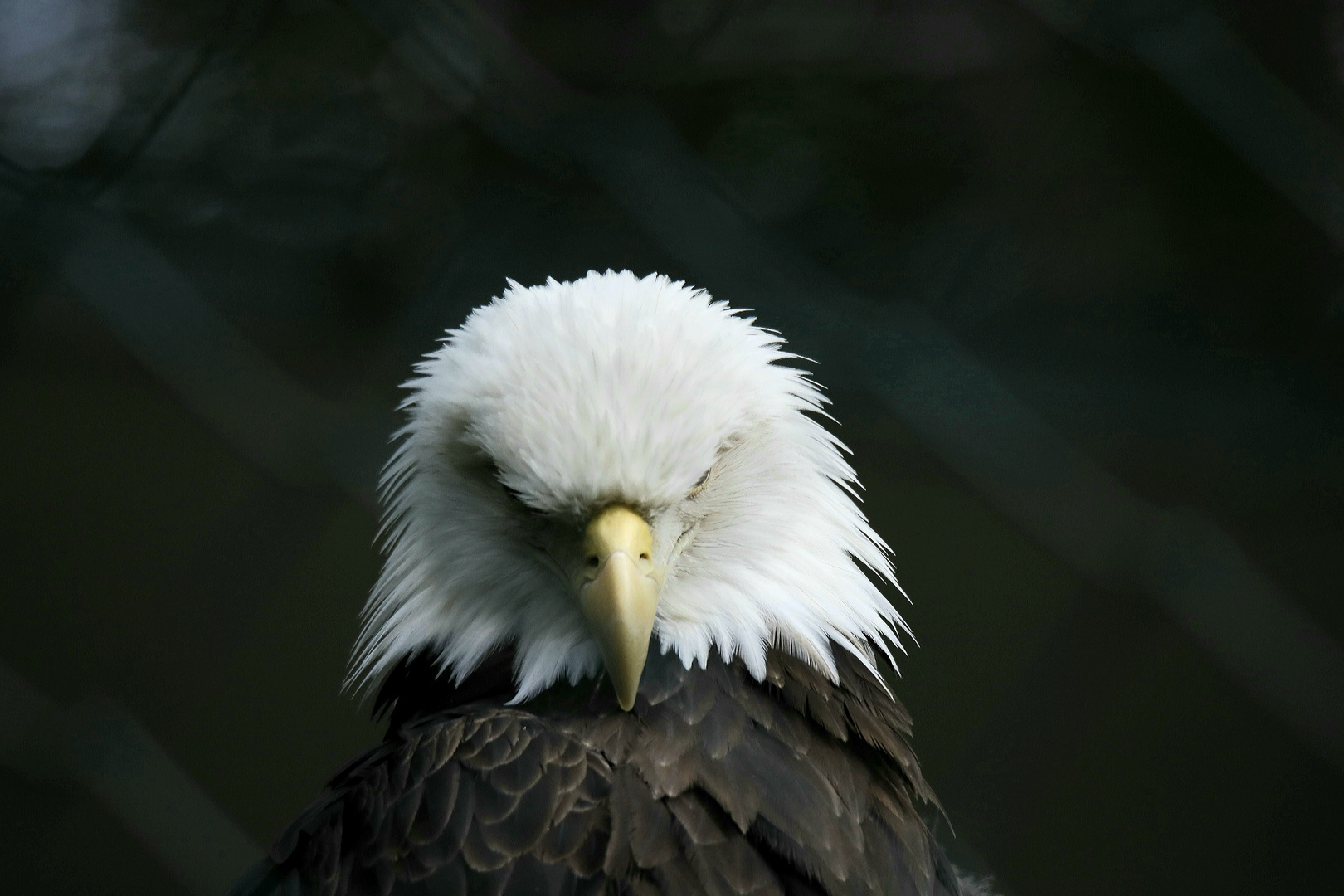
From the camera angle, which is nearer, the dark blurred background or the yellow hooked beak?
the yellow hooked beak

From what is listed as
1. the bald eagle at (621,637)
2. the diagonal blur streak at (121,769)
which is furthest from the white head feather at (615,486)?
the diagonal blur streak at (121,769)

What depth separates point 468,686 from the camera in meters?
0.84

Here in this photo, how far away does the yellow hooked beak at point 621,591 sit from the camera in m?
0.67

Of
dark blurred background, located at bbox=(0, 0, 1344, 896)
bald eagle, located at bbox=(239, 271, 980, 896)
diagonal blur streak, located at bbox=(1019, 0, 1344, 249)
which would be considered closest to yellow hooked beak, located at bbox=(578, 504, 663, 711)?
bald eagle, located at bbox=(239, 271, 980, 896)

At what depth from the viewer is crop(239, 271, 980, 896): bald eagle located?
2.20 feet

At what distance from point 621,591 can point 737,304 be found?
0.54 metres

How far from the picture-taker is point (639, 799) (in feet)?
2.22

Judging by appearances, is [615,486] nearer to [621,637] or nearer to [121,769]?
[621,637]

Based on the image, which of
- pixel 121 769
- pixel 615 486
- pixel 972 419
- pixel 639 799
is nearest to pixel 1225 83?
pixel 972 419

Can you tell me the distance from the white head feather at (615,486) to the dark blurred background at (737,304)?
0.57 ft

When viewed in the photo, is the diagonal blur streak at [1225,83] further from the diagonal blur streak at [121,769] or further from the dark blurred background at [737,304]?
the diagonal blur streak at [121,769]

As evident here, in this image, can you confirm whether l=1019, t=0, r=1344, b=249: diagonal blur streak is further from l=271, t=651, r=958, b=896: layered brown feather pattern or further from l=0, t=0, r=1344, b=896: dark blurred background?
l=271, t=651, r=958, b=896: layered brown feather pattern

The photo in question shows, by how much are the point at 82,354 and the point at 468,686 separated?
0.55 metres

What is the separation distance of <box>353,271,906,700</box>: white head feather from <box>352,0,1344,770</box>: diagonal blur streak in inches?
6.9
